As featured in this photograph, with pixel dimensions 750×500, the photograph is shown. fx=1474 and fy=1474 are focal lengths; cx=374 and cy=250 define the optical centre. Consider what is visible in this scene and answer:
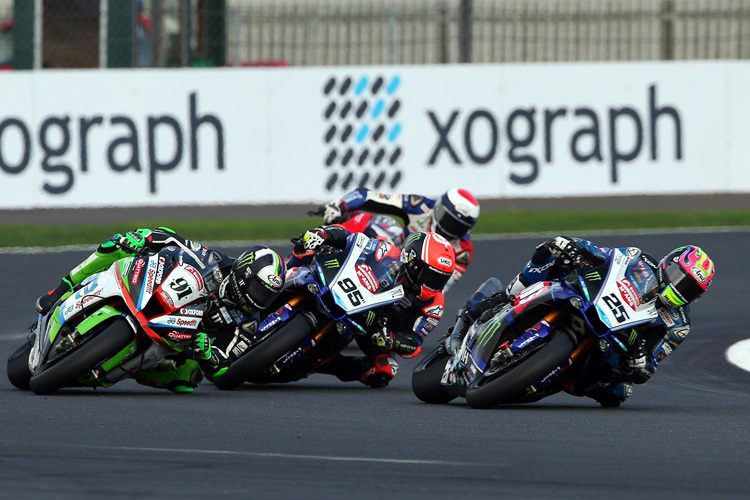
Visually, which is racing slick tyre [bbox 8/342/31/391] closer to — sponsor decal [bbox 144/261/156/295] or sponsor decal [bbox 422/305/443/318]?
sponsor decal [bbox 144/261/156/295]

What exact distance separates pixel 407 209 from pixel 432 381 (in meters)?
3.29

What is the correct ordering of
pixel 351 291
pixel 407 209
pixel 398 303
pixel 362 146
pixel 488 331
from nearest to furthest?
pixel 488 331
pixel 351 291
pixel 398 303
pixel 407 209
pixel 362 146

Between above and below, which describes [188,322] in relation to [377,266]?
below

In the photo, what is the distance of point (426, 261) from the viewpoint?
8781 mm

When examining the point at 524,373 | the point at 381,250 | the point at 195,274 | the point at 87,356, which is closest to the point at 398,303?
the point at 381,250

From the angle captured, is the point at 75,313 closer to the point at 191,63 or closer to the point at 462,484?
the point at 462,484

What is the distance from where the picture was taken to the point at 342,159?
17.8m

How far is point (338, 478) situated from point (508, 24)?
48.6 feet

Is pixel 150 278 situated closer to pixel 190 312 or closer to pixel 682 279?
pixel 190 312

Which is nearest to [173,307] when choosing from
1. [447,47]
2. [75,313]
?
[75,313]

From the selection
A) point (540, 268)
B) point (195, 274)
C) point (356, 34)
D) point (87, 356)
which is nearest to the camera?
point (87, 356)

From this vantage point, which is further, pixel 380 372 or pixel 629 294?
pixel 380 372

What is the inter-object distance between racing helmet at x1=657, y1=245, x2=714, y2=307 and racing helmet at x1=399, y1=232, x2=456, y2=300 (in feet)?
5.07

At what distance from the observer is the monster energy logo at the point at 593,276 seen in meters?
7.64
